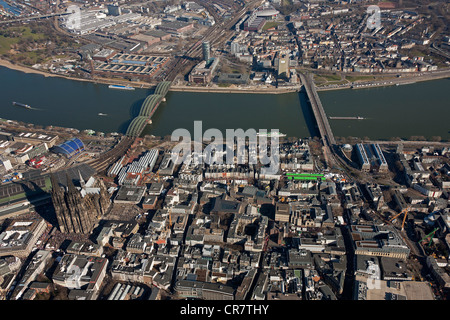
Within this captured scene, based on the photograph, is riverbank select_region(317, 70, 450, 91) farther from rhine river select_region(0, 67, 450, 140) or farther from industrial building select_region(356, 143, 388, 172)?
industrial building select_region(356, 143, 388, 172)

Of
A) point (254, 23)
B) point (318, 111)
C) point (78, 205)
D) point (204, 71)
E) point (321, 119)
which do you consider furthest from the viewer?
point (254, 23)

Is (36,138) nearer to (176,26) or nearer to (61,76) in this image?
(61,76)

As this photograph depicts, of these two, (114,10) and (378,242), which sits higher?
(114,10)

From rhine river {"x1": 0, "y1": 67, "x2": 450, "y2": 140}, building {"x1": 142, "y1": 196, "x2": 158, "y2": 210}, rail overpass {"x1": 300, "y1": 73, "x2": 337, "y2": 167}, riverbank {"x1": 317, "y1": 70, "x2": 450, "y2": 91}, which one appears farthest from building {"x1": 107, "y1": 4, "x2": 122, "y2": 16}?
building {"x1": 142, "y1": 196, "x2": 158, "y2": 210}

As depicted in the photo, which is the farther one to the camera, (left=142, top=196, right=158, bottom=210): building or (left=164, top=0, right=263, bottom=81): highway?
(left=164, top=0, right=263, bottom=81): highway

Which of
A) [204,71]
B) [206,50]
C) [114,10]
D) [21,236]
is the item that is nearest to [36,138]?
[21,236]

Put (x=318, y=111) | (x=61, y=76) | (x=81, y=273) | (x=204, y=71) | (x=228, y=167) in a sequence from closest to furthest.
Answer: (x=81, y=273) → (x=228, y=167) → (x=318, y=111) → (x=204, y=71) → (x=61, y=76)
